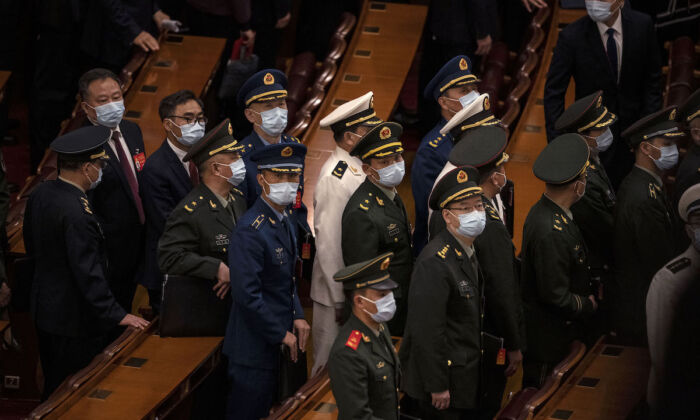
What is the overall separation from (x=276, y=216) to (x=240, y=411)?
0.90m

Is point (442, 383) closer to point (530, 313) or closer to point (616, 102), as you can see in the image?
point (530, 313)

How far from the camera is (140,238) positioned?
5316 millimetres

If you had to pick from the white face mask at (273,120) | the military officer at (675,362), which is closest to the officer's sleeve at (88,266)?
the white face mask at (273,120)

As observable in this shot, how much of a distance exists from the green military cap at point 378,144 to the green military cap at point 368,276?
3.23ft

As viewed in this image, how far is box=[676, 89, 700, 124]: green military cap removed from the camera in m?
4.96

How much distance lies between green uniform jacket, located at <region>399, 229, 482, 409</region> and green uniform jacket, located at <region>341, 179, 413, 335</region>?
431 millimetres

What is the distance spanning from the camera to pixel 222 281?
174 inches

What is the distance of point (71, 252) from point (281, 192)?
1102 mm

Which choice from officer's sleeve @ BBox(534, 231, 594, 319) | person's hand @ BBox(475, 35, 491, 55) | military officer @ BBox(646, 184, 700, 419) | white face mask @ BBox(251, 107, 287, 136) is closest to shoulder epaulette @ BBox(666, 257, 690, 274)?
military officer @ BBox(646, 184, 700, 419)

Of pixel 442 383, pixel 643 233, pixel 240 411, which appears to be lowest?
pixel 240 411

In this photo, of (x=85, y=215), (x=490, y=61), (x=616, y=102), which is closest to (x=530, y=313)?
(x=616, y=102)

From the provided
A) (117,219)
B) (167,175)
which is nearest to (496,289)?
(167,175)

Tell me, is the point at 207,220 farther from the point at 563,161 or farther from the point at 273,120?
the point at 563,161

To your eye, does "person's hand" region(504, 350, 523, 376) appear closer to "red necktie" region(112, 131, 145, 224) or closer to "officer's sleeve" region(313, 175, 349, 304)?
"officer's sleeve" region(313, 175, 349, 304)
